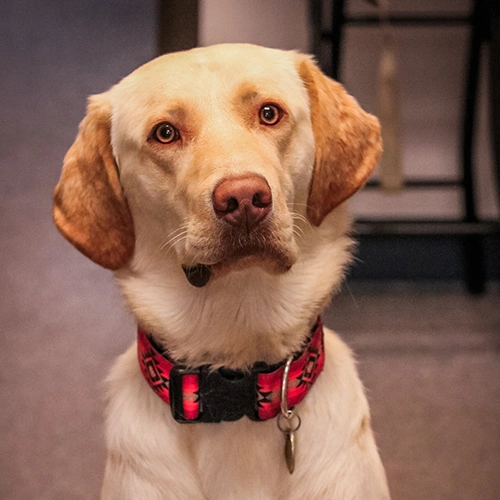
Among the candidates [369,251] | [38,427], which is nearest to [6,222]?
[38,427]

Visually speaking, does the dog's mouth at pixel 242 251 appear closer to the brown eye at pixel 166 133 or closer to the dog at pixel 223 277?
the dog at pixel 223 277

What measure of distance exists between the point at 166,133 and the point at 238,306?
0.95 feet

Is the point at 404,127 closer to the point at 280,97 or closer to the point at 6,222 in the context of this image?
the point at 6,222

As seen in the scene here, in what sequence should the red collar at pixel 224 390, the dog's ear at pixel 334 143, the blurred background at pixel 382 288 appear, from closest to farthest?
the red collar at pixel 224 390, the dog's ear at pixel 334 143, the blurred background at pixel 382 288

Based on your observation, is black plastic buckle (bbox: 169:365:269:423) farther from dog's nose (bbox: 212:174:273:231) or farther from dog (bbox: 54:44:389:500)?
dog's nose (bbox: 212:174:273:231)

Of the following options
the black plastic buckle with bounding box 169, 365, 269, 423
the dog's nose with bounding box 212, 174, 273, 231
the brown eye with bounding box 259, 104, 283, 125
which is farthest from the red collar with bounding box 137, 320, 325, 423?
the brown eye with bounding box 259, 104, 283, 125

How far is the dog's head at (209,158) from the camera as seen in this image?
3.41ft

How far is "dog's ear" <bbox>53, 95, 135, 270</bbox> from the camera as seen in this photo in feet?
3.92

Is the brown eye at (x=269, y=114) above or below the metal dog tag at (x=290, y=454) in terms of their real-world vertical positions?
above

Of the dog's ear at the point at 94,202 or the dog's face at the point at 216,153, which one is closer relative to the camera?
the dog's face at the point at 216,153

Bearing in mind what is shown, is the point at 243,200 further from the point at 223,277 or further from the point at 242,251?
the point at 223,277

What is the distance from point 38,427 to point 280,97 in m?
1.46

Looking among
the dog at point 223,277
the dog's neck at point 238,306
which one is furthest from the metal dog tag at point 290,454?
the dog's neck at point 238,306

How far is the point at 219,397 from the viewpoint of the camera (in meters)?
1.12
